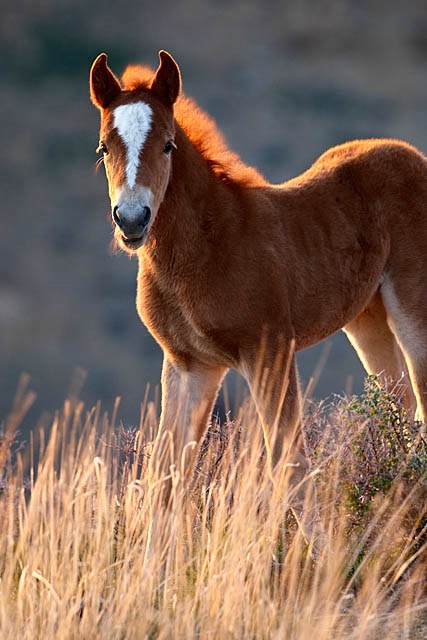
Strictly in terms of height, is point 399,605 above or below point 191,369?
below

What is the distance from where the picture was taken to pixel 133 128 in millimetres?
5062

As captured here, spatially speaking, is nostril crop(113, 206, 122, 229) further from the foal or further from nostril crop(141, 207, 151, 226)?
nostril crop(141, 207, 151, 226)

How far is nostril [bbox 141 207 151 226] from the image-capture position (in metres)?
4.91

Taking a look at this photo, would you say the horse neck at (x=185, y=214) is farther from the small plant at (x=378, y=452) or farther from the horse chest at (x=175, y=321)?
the small plant at (x=378, y=452)

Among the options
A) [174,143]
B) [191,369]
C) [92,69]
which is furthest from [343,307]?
[92,69]

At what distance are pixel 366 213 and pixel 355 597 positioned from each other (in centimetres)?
266

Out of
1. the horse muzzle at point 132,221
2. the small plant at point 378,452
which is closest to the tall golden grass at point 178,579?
the small plant at point 378,452

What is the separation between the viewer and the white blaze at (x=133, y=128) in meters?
4.98

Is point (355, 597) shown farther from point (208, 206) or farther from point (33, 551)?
point (208, 206)

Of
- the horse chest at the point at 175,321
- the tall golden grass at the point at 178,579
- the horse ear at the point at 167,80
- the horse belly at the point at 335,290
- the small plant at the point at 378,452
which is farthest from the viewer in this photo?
the horse belly at the point at 335,290

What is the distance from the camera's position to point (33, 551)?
4.67 meters

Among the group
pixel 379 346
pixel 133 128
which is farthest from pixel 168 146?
pixel 379 346

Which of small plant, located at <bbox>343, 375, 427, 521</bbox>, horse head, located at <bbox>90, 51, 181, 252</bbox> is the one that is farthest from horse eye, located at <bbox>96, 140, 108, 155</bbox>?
small plant, located at <bbox>343, 375, 427, 521</bbox>

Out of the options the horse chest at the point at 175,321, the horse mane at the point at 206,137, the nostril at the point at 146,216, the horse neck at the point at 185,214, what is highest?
the horse mane at the point at 206,137
